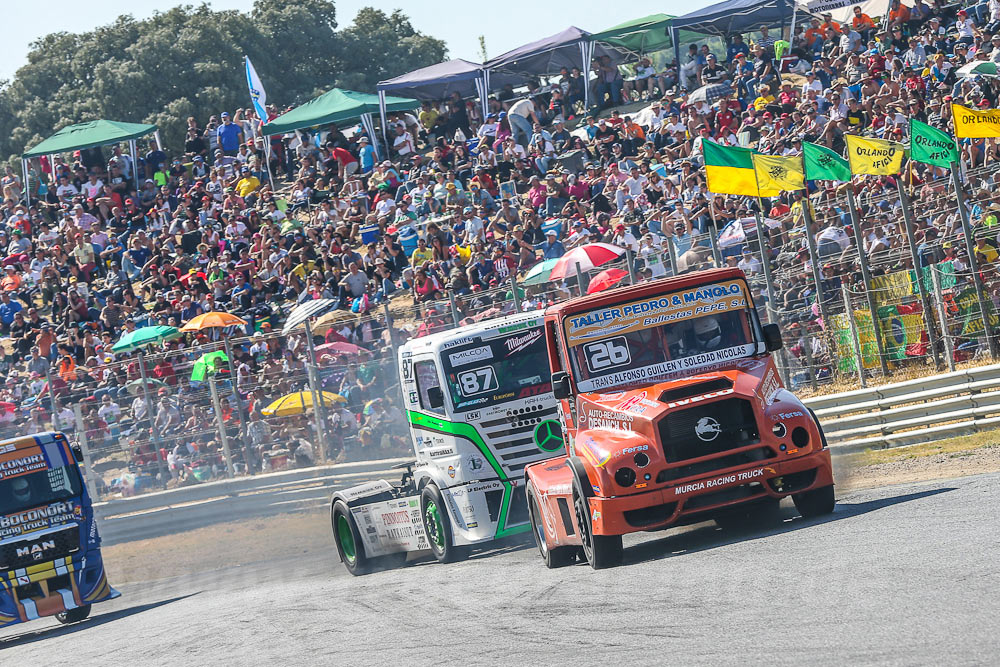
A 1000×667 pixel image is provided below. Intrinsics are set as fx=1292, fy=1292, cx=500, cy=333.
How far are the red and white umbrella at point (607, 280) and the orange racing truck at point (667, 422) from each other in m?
6.96

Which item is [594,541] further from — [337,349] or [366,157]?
[366,157]

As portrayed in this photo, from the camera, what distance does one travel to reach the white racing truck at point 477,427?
13055mm

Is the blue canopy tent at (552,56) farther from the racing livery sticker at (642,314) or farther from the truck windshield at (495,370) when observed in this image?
the racing livery sticker at (642,314)

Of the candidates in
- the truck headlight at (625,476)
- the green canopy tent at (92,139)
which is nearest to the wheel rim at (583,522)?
the truck headlight at (625,476)

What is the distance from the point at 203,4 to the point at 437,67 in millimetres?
35478

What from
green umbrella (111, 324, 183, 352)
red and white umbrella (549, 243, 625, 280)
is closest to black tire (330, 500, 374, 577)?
red and white umbrella (549, 243, 625, 280)

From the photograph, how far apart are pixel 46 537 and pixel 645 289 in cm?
813

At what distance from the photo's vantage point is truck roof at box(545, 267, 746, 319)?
1093 cm

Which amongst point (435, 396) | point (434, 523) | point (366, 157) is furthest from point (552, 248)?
point (366, 157)

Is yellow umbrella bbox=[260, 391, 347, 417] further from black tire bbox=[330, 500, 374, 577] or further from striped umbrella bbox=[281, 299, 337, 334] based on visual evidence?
black tire bbox=[330, 500, 374, 577]

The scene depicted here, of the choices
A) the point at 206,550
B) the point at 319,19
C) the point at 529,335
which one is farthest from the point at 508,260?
the point at 319,19

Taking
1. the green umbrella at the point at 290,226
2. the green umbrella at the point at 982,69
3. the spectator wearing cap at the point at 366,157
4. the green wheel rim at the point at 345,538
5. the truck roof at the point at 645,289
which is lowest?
the green wheel rim at the point at 345,538

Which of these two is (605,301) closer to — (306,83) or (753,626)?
(753,626)

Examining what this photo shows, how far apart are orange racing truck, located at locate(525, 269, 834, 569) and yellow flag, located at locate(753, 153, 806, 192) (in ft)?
26.2
